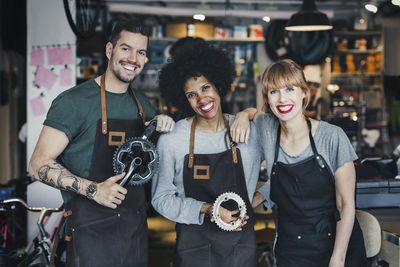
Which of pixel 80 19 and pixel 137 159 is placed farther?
pixel 80 19

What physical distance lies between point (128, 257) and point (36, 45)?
283 cm

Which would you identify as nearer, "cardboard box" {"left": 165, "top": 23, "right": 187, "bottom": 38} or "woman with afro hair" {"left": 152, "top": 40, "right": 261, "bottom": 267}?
"woman with afro hair" {"left": 152, "top": 40, "right": 261, "bottom": 267}

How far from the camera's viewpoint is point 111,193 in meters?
2.18

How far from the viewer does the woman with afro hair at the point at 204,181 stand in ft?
7.88

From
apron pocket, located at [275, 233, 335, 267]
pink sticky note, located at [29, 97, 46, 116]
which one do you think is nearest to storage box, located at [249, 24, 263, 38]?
pink sticky note, located at [29, 97, 46, 116]

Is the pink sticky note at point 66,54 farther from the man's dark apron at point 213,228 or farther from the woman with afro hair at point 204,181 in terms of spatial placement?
the man's dark apron at point 213,228

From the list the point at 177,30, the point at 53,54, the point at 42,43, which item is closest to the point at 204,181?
the point at 53,54

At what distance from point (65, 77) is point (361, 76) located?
6.02 m

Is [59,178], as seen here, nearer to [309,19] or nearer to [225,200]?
[225,200]

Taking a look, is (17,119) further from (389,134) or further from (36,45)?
(389,134)

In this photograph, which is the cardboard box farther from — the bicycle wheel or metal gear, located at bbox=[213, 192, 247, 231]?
metal gear, located at bbox=[213, 192, 247, 231]

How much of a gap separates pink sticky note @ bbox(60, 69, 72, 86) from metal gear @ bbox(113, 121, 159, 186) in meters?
2.53

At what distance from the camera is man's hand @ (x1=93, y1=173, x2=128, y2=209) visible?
2.18 m

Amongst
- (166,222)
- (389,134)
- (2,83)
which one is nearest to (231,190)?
(166,222)
